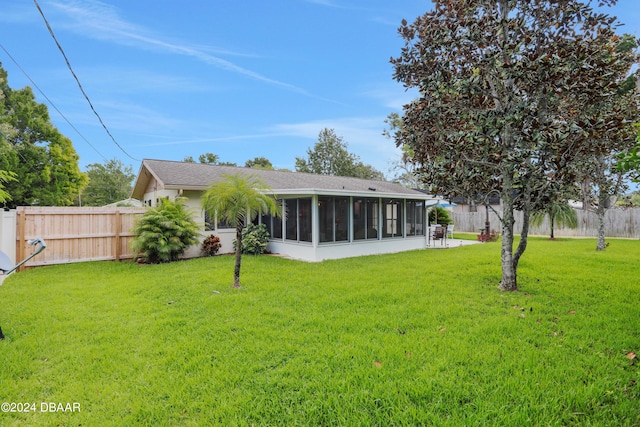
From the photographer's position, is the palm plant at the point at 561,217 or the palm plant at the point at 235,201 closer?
the palm plant at the point at 235,201

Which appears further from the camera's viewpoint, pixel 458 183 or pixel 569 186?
pixel 458 183

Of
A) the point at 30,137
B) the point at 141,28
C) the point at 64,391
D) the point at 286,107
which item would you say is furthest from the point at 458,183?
the point at 30,137

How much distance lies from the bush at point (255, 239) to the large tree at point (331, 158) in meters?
24.5

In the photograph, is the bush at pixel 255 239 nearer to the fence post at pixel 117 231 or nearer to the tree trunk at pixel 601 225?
the fence post at pixel 117 231

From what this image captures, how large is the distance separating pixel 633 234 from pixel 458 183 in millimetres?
17805

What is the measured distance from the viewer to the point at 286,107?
61.8ft

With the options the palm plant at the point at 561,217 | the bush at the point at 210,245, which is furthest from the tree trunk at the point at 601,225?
the bush at the point at 210,245

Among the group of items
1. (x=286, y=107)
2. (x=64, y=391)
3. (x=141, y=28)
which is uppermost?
(x=286, y=107)

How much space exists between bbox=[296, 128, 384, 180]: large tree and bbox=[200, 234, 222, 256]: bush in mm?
25365

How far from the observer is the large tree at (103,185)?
1355 inches

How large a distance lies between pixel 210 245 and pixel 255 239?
5.20 ft

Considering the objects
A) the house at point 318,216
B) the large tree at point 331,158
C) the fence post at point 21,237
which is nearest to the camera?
the fence post at point 21,237

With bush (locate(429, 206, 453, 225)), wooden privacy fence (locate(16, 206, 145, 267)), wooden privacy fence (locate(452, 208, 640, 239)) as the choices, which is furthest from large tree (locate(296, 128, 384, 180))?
wooden privacy fence (locate(16, 206, 145, 267))

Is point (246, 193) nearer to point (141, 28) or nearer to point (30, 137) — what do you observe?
point (141, 28)
